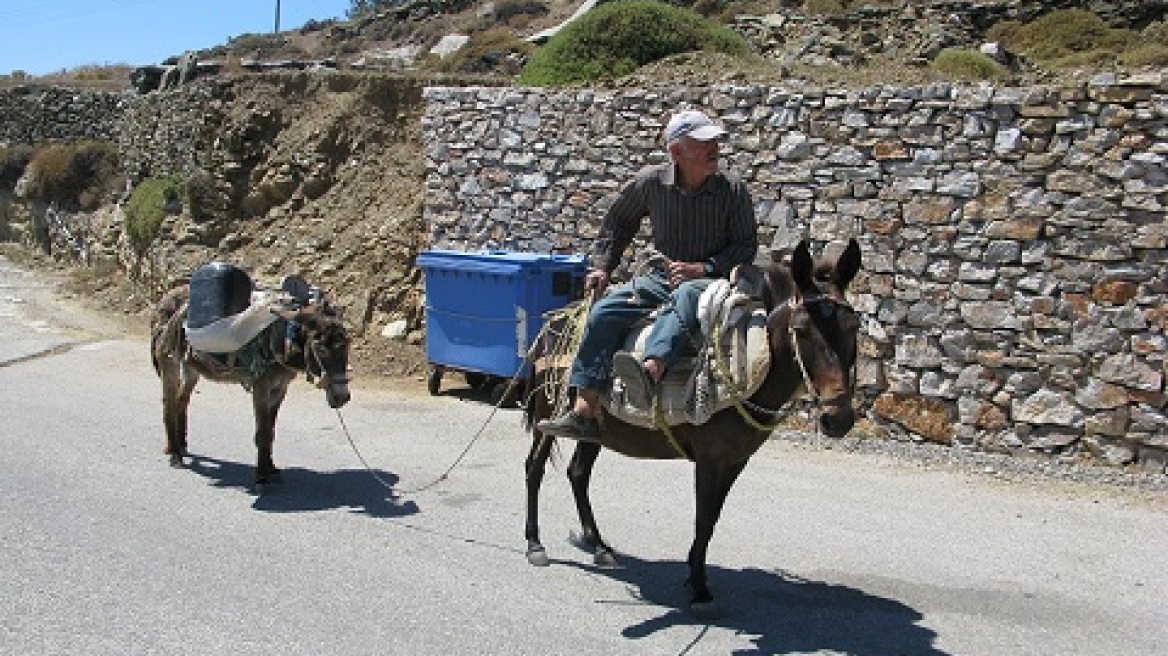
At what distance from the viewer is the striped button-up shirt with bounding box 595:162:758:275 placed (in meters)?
6.88

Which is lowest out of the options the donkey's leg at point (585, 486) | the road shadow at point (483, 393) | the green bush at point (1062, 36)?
the road shadow at point (483, 393)

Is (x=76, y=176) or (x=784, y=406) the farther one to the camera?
(x=76, y=176)

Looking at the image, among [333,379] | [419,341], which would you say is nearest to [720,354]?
[333,379]

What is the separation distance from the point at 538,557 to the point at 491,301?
21.2 feet

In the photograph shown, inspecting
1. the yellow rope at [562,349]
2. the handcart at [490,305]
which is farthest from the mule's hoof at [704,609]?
the handcart at [490,305]

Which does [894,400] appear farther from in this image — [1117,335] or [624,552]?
[624,552]

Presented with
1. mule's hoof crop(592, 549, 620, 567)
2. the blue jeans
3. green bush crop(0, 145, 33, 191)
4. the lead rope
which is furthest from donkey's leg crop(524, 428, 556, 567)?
green bush crop(0, 145, 33, 191)

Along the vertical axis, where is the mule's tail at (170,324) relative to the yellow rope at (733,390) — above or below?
below

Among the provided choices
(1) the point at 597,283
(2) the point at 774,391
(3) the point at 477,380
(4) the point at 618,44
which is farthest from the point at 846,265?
(4) the point at 618,44

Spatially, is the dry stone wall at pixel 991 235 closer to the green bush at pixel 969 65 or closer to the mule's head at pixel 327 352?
the mule's head at pixel 327 352

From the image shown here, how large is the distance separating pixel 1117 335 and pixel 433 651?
6.94m

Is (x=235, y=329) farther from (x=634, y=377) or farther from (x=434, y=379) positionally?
(x=434, y=379)

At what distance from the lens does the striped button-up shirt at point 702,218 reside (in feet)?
22.6

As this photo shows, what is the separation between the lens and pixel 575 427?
6898 millimetres
